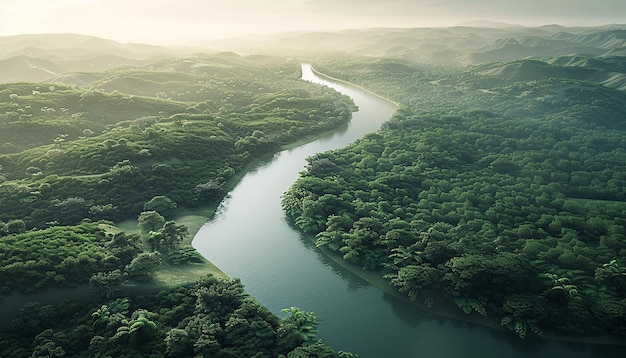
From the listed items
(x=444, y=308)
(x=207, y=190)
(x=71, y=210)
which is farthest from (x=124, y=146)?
(x=444, y=308)

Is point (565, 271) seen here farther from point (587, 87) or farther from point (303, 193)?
point (587, 87)

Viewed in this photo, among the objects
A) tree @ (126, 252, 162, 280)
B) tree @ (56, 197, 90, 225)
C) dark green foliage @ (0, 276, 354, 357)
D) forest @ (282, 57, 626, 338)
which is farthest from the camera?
tree @ (56, 197, 90, 225)

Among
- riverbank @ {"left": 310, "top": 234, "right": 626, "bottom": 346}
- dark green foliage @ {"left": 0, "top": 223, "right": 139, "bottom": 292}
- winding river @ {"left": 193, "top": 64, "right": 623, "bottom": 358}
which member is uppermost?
dark green foliage @ {"left": 0, "top": 223, "right": 139, "bottom": 292}

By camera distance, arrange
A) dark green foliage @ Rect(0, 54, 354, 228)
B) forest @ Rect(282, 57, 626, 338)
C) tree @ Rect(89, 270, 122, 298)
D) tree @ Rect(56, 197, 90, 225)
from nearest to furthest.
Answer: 1. forest @ Rect(282, 57, 626, 338)
2. tree @ Rect(89, 270, 122, 298)
3. tree @ Rect(56, 197, 90, 225)
4. dark green foliage @ Rect(0, 54, 354, 228)

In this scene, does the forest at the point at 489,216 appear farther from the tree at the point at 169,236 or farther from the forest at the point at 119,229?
the tree at the point at 169,236

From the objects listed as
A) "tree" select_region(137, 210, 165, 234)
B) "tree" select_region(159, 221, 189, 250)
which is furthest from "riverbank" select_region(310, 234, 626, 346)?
"tree" select_region(137, 210, 165, 234)

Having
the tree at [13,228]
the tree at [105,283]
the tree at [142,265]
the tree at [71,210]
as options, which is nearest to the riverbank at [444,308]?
the tree at [142,265]

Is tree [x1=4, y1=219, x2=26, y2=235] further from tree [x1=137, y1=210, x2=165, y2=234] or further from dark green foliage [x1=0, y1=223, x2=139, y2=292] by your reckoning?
tree [x1=137, y1=210, x2=165, y2=234]
